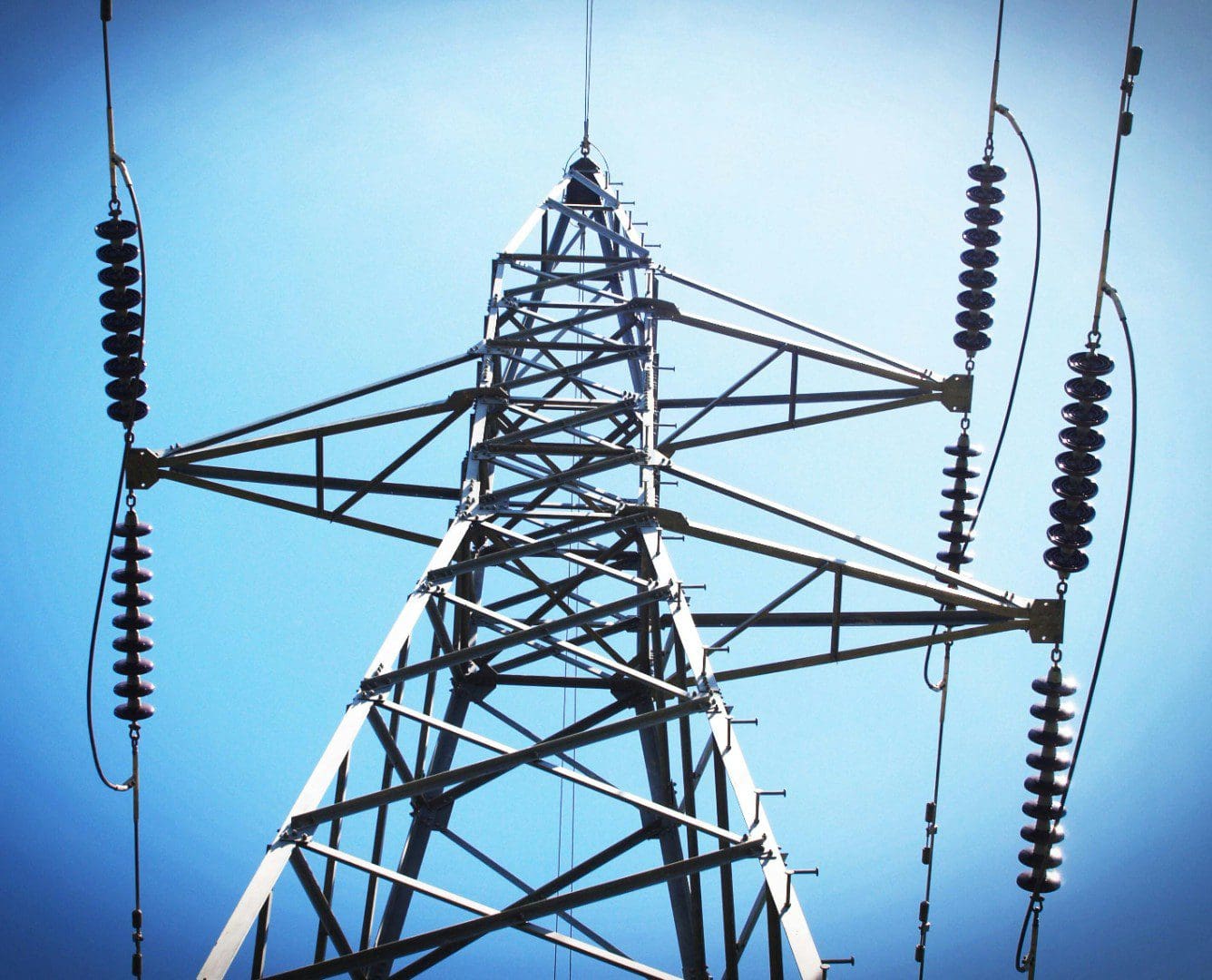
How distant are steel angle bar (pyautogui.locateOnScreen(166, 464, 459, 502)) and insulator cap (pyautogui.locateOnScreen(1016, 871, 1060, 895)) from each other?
22.8 ft

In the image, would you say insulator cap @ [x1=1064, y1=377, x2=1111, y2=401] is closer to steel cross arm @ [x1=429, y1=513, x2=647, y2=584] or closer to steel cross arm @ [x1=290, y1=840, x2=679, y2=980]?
steel cross arm @ [x1=429, y1=513, x2=647, y2=584]

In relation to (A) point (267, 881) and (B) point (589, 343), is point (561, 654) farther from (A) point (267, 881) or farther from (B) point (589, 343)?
(B) point (589, 343)

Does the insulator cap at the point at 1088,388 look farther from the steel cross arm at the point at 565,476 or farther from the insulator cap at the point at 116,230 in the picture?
the insulator cap at the point at 116,230

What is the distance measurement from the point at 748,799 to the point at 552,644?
12.0ft

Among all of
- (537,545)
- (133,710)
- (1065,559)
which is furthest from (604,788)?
(133,710)

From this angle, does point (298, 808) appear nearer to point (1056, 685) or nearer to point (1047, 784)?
point (1047, 784)

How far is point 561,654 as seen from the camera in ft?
44.2

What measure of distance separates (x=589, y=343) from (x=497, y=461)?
2.84 meters

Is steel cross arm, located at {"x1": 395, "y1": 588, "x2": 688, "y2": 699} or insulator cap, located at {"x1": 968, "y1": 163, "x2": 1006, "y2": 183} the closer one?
steel cross arm, located at {"x1": 395, "y1": 588, "x2": 688, "y2": 699}

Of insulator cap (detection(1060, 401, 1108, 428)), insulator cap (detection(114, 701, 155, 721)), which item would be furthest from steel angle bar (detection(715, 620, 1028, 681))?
insulator cap (detection(114, 701, 155, 721))

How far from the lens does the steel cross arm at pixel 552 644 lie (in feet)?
39.0

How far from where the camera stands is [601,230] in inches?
852

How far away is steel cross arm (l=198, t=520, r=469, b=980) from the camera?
30.0ft

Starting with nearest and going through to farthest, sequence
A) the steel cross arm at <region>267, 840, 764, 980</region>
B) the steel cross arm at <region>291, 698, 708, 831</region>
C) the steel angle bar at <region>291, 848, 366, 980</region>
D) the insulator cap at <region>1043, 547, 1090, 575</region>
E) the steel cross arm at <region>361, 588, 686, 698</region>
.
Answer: the steel cross arm at <region>267, 840, 764, 980</region>, the steel angle bar at <region>291, 848, 366, 980</region>, the steel cross arm at <region>291, 698, 708, 831</region>, the steel cross arm at <region>361, 588, 686, 698</region>, the insulator cap at <region>1043, 547, 1090, 575</region>
